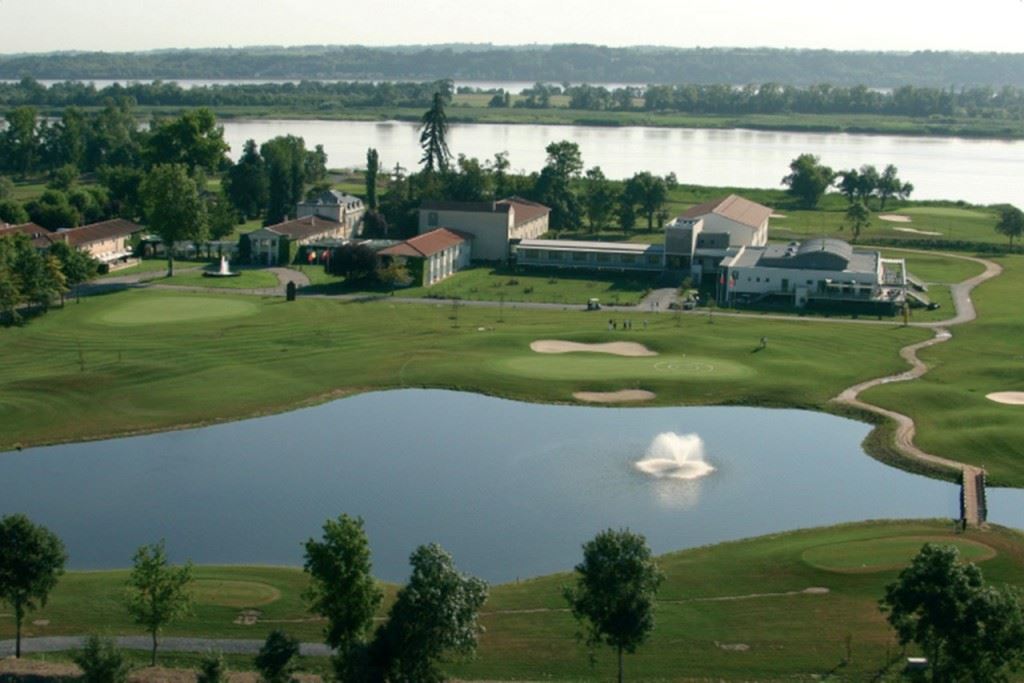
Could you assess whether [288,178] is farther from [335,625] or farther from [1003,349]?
[335,625]

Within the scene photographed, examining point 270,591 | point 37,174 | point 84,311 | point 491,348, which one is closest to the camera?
point 270,591

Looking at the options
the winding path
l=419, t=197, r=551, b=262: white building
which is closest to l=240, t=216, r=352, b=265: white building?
l=419, t=197, r=551, b=262: white building

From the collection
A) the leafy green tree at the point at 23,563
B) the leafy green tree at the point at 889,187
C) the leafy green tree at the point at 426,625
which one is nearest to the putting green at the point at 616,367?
the leafy green tree at the point at 23,563

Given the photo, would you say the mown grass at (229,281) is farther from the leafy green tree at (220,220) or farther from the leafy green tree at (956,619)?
the leafy green tree at (956,619)

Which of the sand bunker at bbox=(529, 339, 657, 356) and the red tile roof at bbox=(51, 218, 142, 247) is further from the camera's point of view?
the red tile roof at bbox=(51, 218, 142, 247)

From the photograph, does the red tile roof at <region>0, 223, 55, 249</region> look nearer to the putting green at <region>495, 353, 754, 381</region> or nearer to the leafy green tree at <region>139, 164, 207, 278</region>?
the leafy green tree at <region>139, 164, 207, 278</region>

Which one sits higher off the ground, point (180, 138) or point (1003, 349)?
point (180, 138)

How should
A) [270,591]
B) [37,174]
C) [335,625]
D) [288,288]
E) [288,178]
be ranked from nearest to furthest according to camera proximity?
[335,625]
[270,591]
[288,288]
[288,178]
[37,174]

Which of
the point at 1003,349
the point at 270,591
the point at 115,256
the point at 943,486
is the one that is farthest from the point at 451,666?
the point at 115,256
